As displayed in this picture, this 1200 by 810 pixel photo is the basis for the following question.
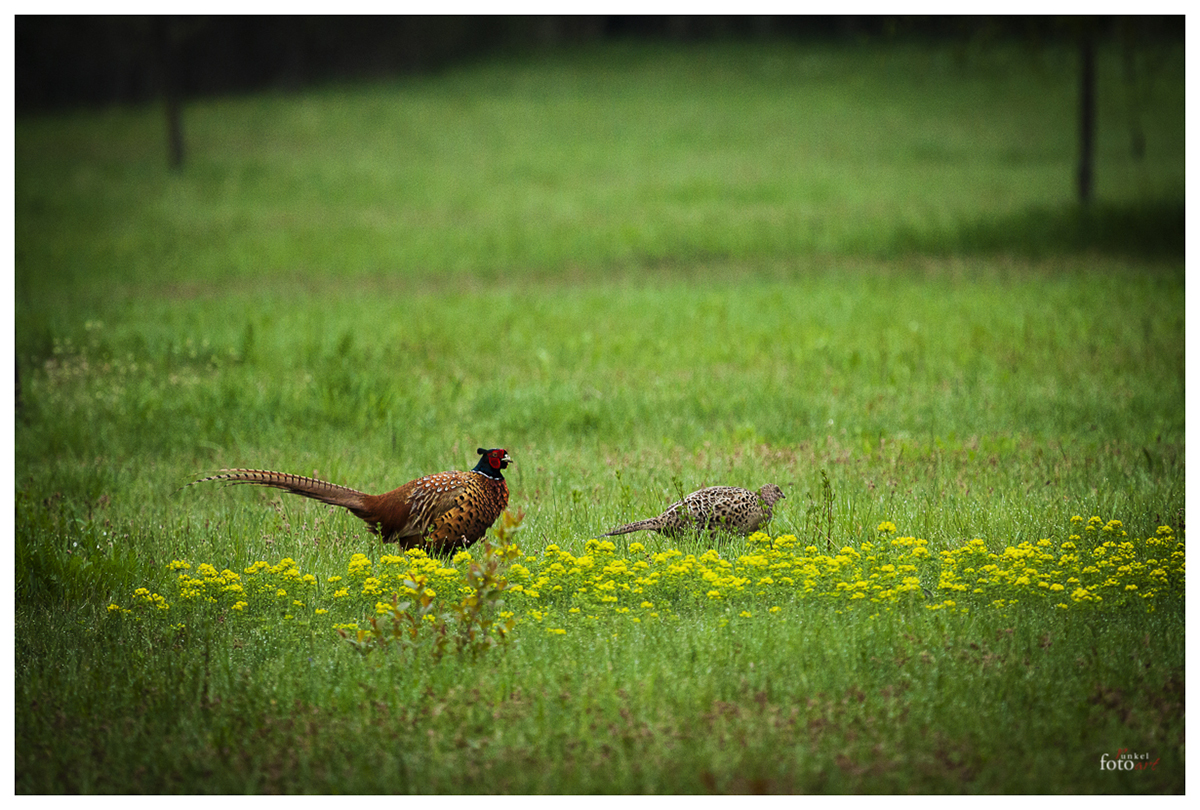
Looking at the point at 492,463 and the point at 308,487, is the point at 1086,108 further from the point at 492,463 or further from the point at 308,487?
the point at 308,487

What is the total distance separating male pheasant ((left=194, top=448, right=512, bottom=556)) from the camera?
5734 mm

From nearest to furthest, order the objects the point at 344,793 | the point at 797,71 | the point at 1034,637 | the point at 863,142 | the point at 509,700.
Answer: the point at 344,793 < the point at 509,700 < the point at 1034,637 < the point at 863,142 < the point at 797,71

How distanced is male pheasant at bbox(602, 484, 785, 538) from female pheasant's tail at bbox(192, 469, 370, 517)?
1556mm

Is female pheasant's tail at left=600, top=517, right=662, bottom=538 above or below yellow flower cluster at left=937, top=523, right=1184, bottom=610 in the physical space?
above

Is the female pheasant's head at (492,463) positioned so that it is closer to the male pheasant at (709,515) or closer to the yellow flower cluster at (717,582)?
the yellow flower cluster at (717,582)

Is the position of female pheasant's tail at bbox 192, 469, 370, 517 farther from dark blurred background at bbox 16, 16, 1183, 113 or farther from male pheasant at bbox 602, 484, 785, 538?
dark blurred background at bbox 16, 16, 1183, 113

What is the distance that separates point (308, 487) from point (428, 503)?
69 centimetres

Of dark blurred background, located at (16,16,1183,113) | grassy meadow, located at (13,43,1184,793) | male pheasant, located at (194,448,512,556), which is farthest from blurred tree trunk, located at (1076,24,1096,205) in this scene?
dark blurred background, located at (16,16,1183,113)

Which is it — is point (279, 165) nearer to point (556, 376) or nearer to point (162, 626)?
point (556, 376)

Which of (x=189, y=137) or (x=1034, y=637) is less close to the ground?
(x=189, y=137)

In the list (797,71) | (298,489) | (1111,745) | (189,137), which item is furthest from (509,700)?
(797,71)

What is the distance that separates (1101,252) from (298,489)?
16.6m

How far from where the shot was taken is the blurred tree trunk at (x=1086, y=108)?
19125mm

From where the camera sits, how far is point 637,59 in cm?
4928
